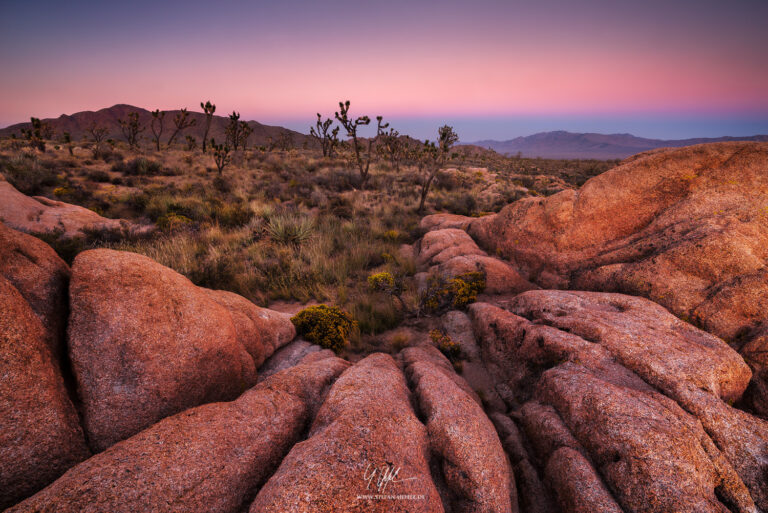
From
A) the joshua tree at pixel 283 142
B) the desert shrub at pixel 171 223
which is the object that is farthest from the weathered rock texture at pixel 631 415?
the joshua tree at pixel 283 142

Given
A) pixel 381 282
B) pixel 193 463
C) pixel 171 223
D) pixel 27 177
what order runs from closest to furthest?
pixel 193 463 < pixel 381 282 < pixel 171 223 < pixel 27 177

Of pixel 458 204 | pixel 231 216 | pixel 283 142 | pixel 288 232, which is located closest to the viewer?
pixel 288 232

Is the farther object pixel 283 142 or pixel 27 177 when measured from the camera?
pixel 283 142

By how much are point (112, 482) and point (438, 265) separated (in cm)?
722

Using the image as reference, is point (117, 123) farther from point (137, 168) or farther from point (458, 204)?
point (458, 204)

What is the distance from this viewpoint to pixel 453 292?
6492 mm

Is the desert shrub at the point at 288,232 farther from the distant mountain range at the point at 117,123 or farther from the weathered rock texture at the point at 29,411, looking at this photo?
the distant mountain range at the point at 117,123

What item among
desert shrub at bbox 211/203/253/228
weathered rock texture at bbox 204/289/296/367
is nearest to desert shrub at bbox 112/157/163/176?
desert shrub at bbox 211/203/253/228

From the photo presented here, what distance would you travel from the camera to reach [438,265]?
8.05m

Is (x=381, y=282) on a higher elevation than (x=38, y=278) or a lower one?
lower

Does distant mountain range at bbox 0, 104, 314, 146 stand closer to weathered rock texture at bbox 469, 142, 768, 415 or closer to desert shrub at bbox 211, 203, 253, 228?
desert shrub at bbox 211, 203, 253, 228

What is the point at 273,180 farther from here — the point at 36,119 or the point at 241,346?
the point at 36,119

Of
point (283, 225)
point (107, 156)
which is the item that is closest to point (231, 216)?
point (283, 225)

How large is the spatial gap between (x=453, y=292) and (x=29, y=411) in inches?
242
